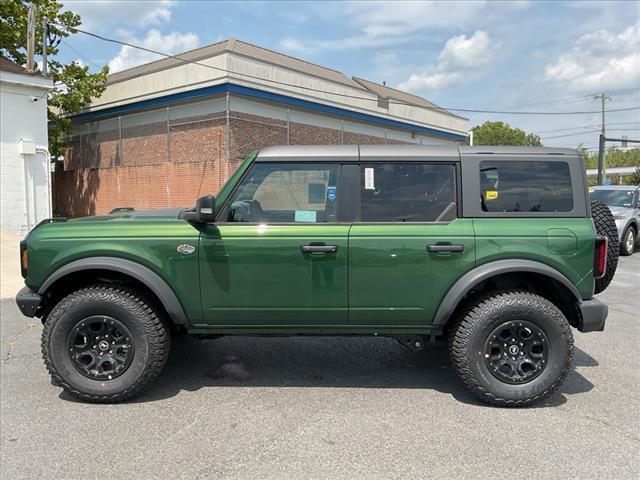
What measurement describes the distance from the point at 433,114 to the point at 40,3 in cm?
2491

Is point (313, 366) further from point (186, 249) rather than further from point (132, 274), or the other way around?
point (132, 274)

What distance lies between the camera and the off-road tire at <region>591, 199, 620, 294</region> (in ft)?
14.0

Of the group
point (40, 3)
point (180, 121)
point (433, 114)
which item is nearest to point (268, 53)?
point (180, 121)

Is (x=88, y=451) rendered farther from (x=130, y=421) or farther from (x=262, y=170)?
(x=262, y=170)

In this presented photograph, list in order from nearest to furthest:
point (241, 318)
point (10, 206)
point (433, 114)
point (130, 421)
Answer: point (130, 421) < point (241, 318) < point (10, 206) < point (433, 114)

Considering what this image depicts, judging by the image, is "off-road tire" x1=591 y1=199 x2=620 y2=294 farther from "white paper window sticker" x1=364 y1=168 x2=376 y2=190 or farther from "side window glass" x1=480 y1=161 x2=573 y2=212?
"white paper window sticker" x1=364 y1=168 x2=376 y2=190

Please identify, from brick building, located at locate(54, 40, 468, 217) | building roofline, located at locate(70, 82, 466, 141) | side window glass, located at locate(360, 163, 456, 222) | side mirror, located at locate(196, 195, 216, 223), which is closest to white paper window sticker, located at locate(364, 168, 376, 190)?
side window glass, located at locate(360, 163, 456, 222)

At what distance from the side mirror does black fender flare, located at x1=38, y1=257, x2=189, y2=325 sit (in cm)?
57

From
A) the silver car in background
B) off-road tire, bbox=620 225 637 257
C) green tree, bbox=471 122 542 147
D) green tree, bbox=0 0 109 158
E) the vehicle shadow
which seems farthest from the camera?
green tree, bbox=471 122 542 147

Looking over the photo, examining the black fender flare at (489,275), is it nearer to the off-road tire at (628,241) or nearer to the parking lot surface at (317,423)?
the parking lot surface at (317,423)

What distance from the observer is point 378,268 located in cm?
379

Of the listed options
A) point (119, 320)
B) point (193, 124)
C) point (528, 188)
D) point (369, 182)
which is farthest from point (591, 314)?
point (193, 124)

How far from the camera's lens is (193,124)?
2161 centimetres

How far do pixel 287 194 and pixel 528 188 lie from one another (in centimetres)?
184
